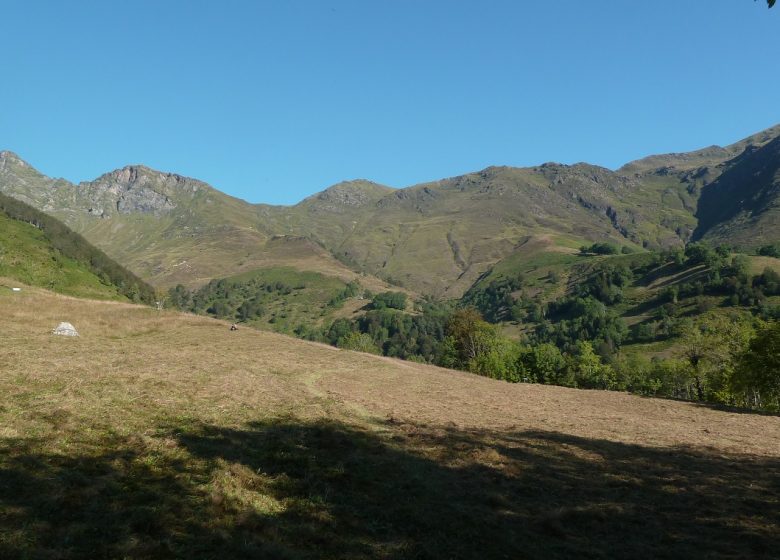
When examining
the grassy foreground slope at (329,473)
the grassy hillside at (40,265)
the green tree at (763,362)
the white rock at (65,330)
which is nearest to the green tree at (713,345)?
the green tree at (763,362)

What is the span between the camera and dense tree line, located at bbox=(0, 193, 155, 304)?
174m

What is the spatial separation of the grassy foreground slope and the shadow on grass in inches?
2.5

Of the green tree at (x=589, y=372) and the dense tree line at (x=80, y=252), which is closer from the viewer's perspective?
the green tree at (x=589, y=372)

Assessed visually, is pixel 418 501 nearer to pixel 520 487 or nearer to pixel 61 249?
pixel 520 487

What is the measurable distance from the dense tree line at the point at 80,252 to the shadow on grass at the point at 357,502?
174053 millimetres

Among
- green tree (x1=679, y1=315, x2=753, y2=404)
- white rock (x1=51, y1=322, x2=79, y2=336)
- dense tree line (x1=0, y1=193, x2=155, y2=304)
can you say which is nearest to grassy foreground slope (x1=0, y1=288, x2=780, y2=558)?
white rock (x1=51, y1=322, x2=79, y2=336)

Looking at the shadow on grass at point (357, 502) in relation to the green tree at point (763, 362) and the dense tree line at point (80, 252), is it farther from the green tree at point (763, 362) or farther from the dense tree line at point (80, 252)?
the dense tree line at point (80, 252)

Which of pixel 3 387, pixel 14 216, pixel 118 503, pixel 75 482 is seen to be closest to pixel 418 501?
pixel 118 503

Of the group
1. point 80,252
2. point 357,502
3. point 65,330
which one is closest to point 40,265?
point 80,252

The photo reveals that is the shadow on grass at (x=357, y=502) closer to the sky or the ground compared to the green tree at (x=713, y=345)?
closer to the ground

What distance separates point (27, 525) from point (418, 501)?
9823 millimetres

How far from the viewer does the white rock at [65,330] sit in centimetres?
3959

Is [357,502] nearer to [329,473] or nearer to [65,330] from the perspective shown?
[329,473]

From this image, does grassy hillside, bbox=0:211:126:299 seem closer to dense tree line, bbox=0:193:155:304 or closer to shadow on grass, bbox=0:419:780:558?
dense tree line, bbox=0:193:155:304
